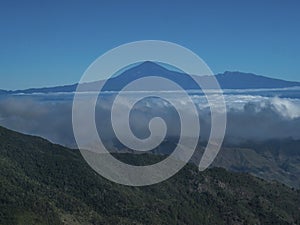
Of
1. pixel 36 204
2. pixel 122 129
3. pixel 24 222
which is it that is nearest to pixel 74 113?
pixel 122 129

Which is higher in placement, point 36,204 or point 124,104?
point 124,104

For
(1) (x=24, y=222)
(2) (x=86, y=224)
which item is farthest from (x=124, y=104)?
(2) (x=86, y=224)

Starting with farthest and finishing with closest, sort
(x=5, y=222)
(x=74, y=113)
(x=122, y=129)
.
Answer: (x=5, y=222) < (x=122, y=129) < (x=74, y=113)

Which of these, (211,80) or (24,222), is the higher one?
(211,80)

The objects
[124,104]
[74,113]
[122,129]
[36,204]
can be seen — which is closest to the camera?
[74,113]

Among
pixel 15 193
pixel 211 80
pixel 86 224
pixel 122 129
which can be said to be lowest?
pixel 86 224

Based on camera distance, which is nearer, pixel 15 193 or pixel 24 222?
pixel 24 222

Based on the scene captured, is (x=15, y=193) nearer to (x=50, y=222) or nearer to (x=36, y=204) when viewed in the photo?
(x=36, y=204)

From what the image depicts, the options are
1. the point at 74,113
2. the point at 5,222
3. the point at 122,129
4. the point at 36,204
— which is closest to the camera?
the point at 74,113

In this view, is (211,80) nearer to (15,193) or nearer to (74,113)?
(74,113)
